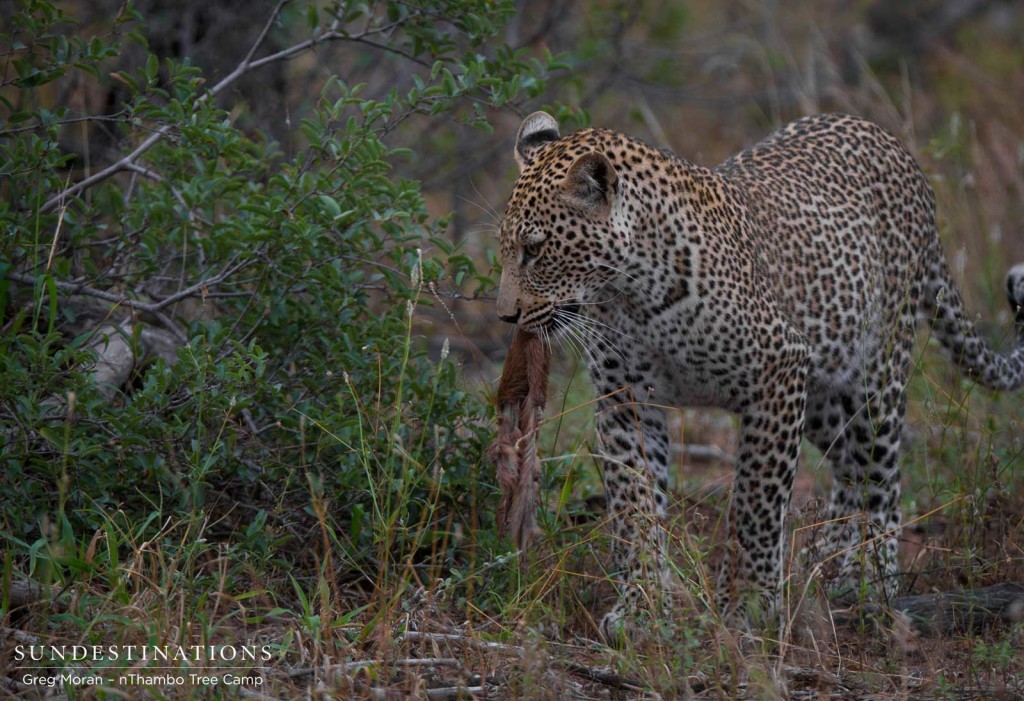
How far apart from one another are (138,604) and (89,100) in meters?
6.03

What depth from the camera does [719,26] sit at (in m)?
16.7

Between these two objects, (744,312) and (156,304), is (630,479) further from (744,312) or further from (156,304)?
(156,304)

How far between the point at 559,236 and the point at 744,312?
0.98m

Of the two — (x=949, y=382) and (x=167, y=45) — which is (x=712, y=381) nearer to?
(x=949, y=382)

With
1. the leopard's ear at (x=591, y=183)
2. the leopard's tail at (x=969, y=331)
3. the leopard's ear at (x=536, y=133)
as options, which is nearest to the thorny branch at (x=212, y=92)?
the leopard's ear at (x=536, y=133)

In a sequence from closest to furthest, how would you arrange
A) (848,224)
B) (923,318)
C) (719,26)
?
(848,224), (923,318), (719,26)

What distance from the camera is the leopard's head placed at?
5.26 meters

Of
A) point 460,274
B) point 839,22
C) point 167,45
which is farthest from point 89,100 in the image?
point 839,22

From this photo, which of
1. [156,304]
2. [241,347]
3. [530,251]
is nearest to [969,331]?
[530,251]

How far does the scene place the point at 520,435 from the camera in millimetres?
5254

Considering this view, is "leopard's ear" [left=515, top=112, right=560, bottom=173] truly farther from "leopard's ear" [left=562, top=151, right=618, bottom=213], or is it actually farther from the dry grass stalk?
the dry grass stalk

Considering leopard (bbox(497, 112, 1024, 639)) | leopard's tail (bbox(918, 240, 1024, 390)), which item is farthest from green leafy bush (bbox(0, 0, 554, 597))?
leopard's tail (bbox(918, 240, 1024, 390))

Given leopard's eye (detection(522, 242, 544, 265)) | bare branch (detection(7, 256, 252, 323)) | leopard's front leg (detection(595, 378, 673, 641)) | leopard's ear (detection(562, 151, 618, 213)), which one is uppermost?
leopard's ear (detection(562, 151, 618, 213))

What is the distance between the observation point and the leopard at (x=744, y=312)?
5320 millimetres
